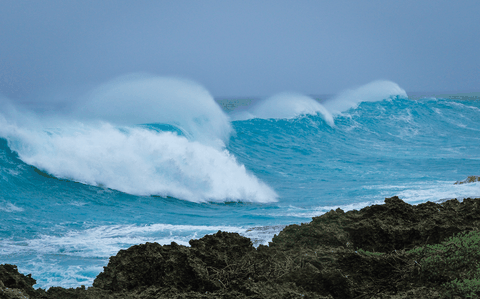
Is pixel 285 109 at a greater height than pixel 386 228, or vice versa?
pixel 285 109

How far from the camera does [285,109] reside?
2620 centimetres

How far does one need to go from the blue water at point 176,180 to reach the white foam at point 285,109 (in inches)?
115

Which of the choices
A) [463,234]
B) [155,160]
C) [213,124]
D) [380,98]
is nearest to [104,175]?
[155,160]

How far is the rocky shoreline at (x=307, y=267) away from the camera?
2.20 m

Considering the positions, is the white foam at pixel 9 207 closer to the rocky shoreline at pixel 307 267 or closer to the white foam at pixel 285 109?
the rocky shoreline at pixel 307 267

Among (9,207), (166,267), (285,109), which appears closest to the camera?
(166,267)

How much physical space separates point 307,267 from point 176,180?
9986mm

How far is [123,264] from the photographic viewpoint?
2.59m

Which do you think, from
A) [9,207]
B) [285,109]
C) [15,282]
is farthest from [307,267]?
[285,109]

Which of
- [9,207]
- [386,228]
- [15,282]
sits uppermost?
[9,207]

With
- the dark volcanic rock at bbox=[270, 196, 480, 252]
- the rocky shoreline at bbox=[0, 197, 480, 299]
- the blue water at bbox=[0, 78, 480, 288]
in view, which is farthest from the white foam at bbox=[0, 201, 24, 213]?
the dark volcanic rock at bbox=[270, 196, 480, 252]

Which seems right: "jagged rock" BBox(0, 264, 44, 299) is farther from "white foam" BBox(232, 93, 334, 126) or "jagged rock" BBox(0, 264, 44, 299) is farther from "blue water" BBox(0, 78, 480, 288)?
"white foam" BBox(232, 93, 334, 126)

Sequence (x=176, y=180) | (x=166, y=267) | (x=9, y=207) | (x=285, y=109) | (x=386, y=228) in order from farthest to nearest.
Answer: (x=285, y=109) → (x=176, y=180) → (x=9, y=207) → (x=386, y=228) → (x=166, y=267)

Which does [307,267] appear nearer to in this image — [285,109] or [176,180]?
[176,180]
